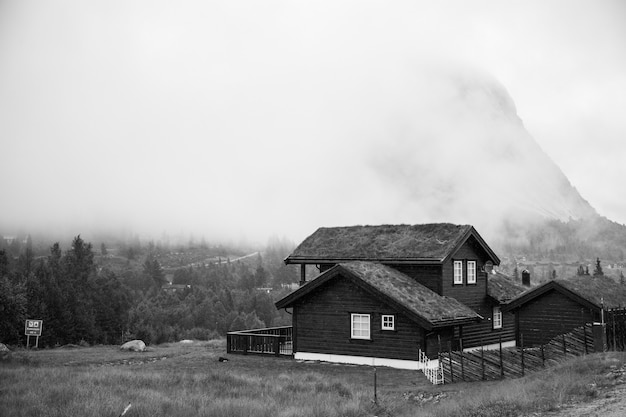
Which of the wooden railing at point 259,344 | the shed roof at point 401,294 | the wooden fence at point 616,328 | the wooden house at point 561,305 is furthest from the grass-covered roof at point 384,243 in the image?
the wooden fence at point 616,328

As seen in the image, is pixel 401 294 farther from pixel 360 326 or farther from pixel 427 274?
pixel 427 274

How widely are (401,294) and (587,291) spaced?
34.9 ft

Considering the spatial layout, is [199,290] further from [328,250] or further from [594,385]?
[594,385]

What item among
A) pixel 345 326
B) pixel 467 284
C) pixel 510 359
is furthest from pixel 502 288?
pixel 345 326

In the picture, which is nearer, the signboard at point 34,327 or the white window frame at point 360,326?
the white window frame at point 360,326

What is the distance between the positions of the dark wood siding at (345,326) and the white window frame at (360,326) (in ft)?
0.69

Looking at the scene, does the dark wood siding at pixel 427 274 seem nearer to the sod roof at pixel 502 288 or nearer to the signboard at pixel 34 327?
the sod roof at pixel 502 288

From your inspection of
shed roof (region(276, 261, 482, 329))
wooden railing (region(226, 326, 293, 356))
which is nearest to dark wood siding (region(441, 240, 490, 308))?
shed roof (region(276, 261, 482, 329))

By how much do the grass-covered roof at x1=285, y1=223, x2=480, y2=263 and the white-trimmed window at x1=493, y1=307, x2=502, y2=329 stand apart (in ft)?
22.1

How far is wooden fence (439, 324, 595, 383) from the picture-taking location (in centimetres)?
2638

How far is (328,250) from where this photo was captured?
3938 centimetres

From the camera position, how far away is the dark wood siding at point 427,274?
34.9m

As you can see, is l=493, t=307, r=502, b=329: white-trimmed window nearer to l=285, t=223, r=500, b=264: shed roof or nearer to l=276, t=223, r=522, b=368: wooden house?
l=276, t=223, r=522, b=368: wooden house

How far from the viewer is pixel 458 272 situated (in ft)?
121
